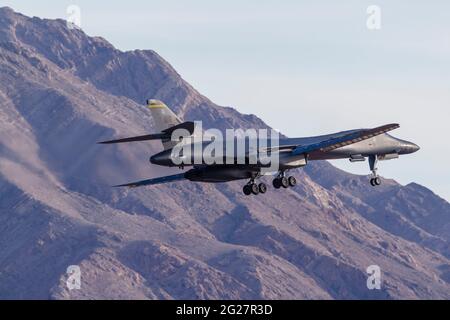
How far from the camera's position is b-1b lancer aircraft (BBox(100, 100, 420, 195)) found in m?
90.9

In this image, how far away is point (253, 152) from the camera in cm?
9512

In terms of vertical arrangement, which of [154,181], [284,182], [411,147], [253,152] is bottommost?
[154,181]

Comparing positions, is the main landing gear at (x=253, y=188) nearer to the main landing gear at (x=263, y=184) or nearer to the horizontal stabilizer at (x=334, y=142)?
the main landing gear at (x=263, y=184)

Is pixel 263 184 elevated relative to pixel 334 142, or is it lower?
A: lower

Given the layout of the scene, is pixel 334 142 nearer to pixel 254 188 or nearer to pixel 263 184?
pixel 263 184

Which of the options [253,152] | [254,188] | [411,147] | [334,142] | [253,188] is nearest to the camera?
[253,152]

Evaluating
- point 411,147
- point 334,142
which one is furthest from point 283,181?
point 411,147

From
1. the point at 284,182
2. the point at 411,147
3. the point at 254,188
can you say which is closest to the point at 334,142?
the point at 284,182

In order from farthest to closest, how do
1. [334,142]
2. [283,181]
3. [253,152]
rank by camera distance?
1. [283,181]
2. [334,142]
3. [253,152]

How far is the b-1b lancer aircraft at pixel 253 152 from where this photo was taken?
3578 inches

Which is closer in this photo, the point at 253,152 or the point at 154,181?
the point at 253,152

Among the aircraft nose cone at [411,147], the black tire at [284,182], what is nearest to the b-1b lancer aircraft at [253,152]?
the black tire at [284,182]

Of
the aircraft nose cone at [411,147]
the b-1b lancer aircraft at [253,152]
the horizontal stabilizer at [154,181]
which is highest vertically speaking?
the b-1b lancer aircraft at [253,152]

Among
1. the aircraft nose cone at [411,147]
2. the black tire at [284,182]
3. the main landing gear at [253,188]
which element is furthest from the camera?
the aircraft nose cone at [411,147]
